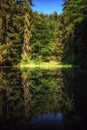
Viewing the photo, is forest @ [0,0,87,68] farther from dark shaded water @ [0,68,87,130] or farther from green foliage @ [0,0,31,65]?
dark shaded water @ [0,68,87,130]

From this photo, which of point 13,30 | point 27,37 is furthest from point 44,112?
point 27,37

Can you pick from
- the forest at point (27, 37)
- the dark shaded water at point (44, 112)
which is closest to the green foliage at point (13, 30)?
the forest at point (27, 37)

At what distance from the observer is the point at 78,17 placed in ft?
151

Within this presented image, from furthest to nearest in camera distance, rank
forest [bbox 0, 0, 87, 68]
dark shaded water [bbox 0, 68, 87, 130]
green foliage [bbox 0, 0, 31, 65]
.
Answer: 1. green foliage [bbox 0, 0, 31, 65]
2. forest [bbox 0, 0, 87, 68]
3. dark shaded water [bbox 0, 68, 87, 130]

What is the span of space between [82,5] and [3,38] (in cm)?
2216

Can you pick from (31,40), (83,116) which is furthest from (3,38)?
(83,116)

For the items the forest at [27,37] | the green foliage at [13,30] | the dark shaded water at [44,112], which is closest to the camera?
the dark shaded water at [44,112]

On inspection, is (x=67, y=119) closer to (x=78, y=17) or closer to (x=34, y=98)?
(x=34, y=98)

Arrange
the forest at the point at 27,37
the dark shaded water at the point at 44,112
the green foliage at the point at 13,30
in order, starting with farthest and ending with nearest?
the green foliage at the point at 13,30, the forest at the point at 27,37, the dark shaded water at the point at 44,112

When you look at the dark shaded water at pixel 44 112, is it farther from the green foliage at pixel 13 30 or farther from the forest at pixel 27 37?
the green foliage at pixel 13 30

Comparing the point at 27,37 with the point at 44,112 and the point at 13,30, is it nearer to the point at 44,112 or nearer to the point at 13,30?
the point at 13,30

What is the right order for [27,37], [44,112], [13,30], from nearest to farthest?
1. [44,112]
2. [13,30]
3. [27,37]

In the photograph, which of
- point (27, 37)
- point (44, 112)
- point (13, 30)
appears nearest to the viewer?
point (44, 112)

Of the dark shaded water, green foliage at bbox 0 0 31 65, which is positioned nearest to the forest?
green foliage at bbox 0 0 31 65
